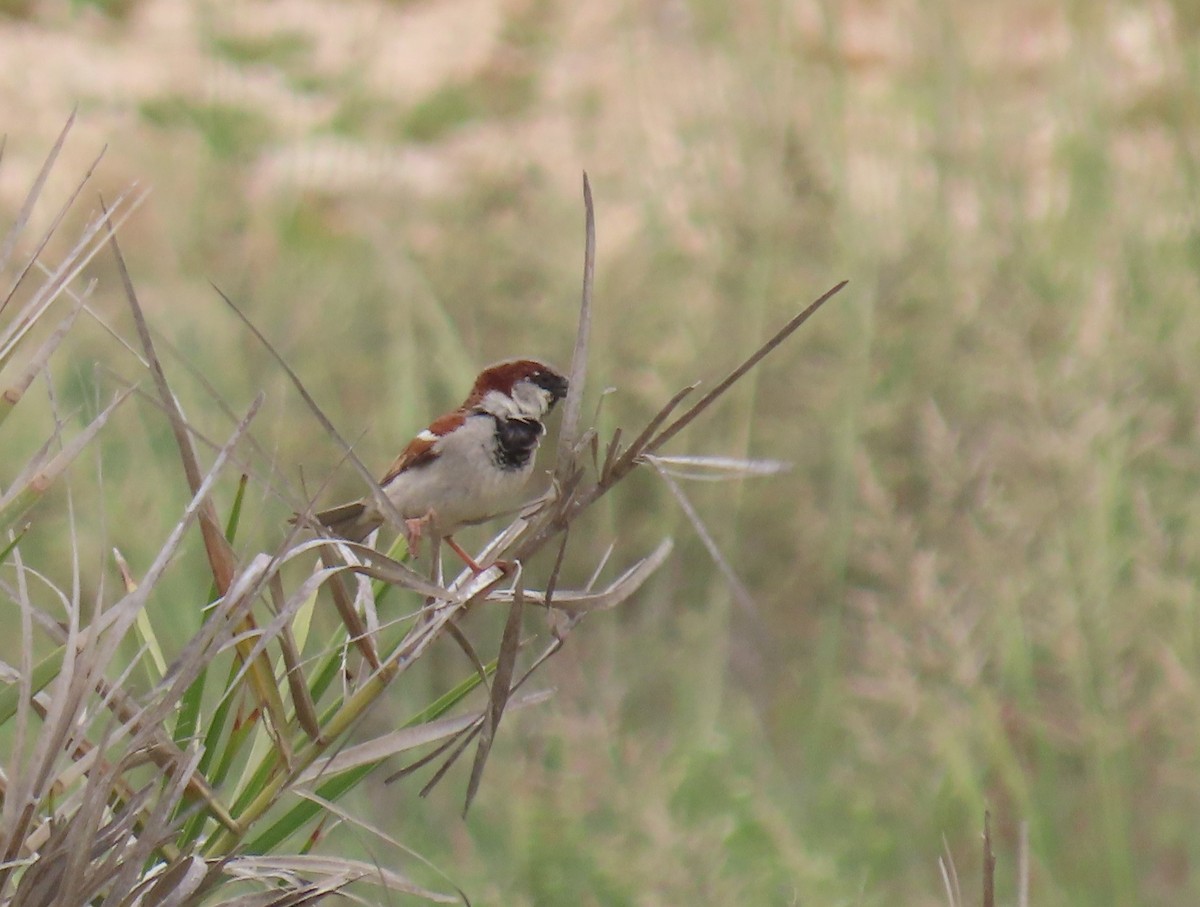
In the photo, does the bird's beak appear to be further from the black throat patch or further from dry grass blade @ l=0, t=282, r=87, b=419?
dry grass blade @ l=0, t=282, r=87, b=419

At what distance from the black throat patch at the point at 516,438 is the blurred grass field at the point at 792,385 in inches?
13.0

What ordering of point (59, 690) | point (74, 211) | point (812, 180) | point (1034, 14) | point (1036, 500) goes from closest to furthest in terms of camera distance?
point (59, 690)
point (1036, 500)
point (812, 180)
point (74, 211)
point (1034, 14)

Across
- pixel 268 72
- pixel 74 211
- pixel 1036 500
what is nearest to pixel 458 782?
pixel 1036 500

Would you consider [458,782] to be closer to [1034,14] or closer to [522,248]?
[522,248]

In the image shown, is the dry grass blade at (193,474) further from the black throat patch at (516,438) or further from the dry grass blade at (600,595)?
the black throat patch at (516,438)

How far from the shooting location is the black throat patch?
6.34 feet

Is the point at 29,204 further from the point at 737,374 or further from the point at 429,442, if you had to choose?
the point at 429,442

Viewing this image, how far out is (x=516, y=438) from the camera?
1.94 meters

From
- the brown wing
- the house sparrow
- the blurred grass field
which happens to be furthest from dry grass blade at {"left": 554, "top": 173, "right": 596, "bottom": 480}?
the brown wing

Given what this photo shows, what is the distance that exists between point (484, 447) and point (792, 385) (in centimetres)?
212

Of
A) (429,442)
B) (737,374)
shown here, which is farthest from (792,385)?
(737,374)

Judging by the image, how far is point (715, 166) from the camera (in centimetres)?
358

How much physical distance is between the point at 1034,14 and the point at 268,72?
2.91 metres

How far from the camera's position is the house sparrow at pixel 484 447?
1887mm
